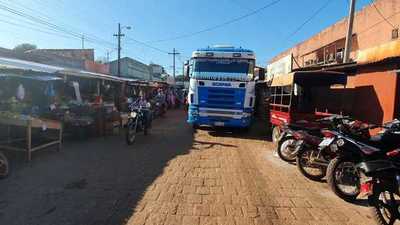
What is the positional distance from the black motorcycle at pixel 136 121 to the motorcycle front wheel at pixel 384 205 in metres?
7.60

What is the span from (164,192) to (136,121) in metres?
6.04

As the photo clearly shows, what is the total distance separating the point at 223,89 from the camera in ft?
45.2

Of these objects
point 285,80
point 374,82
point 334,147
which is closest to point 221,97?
point 285,80

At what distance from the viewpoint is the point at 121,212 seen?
16.8 ft

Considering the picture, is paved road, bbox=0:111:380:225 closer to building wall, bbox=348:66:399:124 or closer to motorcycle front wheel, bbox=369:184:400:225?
motorcycle front wheel, bbox=369:184:400:225

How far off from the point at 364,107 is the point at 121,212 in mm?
7851

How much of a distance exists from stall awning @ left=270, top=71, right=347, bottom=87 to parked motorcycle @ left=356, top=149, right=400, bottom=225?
608 centimetres

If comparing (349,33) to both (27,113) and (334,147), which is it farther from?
(27,113)

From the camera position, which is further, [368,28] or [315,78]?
[368,28]

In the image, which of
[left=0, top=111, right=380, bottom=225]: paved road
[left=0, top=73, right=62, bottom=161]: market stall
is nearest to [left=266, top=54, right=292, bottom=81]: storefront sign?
[left=0, top=111, right=380, bottom=225]: paved road

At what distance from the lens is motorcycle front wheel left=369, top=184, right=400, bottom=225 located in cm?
474

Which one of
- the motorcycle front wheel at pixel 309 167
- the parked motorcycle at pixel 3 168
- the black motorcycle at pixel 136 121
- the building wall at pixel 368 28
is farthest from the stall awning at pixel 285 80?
the building wall at pixel 368 28

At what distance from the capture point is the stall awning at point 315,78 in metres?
10.7

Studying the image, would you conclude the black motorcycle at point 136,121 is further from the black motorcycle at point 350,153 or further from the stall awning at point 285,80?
the black motorcycle at point 350,153
